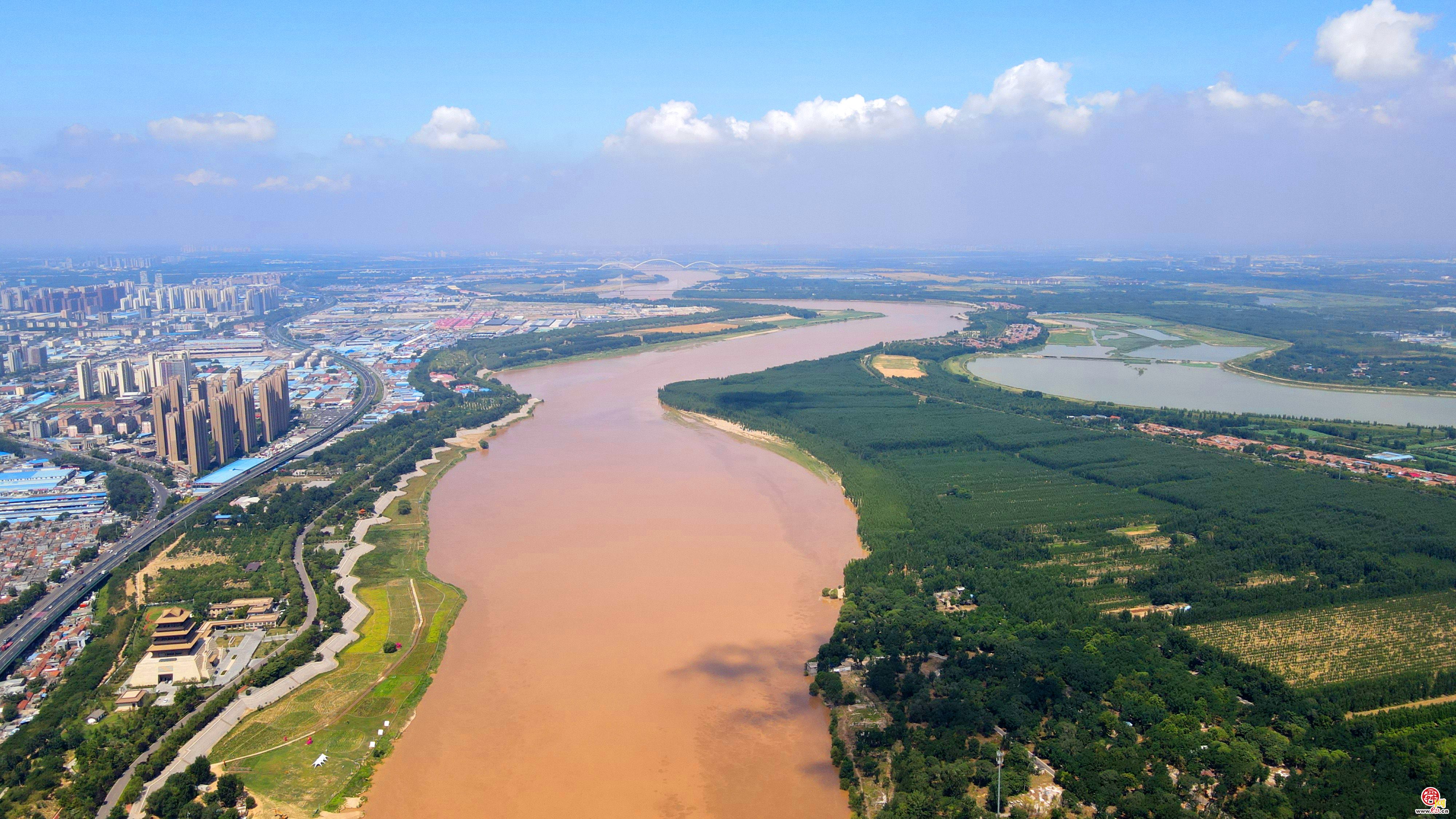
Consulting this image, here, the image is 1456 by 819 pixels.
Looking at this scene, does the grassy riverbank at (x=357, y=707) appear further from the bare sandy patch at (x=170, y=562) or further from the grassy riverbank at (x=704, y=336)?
the grassy riverbank at (x=704, y=336)

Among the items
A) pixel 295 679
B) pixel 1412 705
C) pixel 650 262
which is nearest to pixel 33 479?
pixel 295 679

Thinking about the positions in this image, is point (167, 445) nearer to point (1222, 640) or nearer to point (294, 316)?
point (1222, 640)

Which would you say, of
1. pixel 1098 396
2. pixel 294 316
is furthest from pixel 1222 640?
pixel 294 316

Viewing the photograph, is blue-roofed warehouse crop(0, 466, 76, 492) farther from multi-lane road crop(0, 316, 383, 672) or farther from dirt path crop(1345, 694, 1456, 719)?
dirt path crop(1345, 694, 1456, 719)

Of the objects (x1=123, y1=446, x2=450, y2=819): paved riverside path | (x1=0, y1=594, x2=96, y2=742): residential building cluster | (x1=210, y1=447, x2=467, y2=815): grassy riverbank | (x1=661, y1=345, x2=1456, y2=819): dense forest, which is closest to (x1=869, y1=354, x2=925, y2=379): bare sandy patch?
(x1=661, y1=345, x2=1456, y2=819): dense forest

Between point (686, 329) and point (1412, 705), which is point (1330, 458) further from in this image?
point (686, 329)
